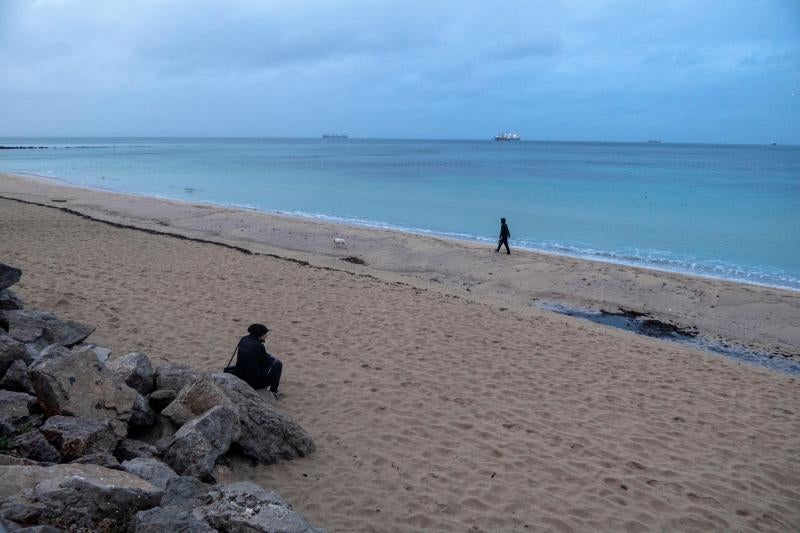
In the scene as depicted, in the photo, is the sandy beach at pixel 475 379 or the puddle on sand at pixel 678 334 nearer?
the sandy beach at pixel 475 379

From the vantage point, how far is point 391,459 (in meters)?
6.30

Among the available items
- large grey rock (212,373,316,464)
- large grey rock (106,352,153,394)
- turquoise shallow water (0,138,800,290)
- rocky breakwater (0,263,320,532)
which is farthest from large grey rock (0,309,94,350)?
turquoise shallow water (0,138,800,290)

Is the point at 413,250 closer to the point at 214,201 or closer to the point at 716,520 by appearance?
the point at 716,520

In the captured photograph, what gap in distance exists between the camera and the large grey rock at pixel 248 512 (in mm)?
3941

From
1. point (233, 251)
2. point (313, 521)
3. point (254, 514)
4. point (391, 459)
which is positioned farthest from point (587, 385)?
point (233, 251)

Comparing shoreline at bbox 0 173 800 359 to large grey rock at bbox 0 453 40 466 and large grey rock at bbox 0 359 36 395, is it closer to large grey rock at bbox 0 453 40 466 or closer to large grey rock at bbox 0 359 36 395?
large grey rock at bbox 0 359 36 395

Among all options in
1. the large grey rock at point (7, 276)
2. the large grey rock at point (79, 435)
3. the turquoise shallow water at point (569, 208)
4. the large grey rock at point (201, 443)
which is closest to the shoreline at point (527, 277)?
the turquoise shallow water at point (569, 208)

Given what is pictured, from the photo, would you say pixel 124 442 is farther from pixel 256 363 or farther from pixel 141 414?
pixel 256 363

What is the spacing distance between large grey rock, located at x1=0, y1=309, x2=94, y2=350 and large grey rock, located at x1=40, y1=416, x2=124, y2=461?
245cm

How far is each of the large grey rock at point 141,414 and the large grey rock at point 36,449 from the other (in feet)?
3.60

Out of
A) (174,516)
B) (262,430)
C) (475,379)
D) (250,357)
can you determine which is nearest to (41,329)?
(250,357)

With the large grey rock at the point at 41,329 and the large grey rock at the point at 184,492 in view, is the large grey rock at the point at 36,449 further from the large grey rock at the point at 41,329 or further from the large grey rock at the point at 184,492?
the large grey rock at the point at 41,329

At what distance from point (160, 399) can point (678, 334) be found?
11.2 m

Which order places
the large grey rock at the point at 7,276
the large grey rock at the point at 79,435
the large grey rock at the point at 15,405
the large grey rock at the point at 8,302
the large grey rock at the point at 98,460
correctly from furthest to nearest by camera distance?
the large grey rock at the point at 8,302
the large grey rock at the point at 7,276
the large grey rock at the point at 15,405
the large grey rock at the point at 79,435
the large grey rock at the point at 98,460
